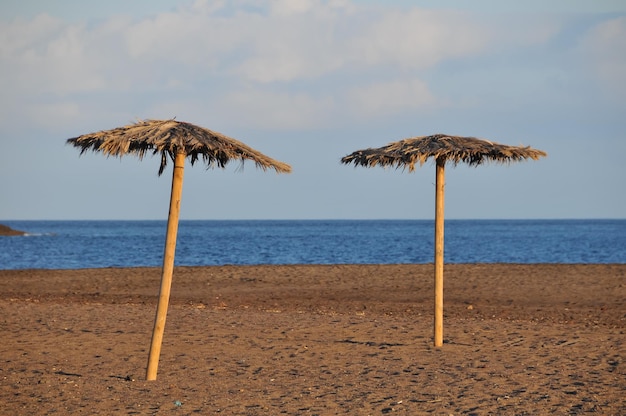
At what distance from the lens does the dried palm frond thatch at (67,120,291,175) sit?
8.87 metres

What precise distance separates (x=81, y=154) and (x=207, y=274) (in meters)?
18.5

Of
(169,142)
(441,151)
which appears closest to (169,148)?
(169,142)

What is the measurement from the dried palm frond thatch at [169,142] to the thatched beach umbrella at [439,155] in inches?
91.0

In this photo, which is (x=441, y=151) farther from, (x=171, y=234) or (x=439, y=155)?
(x=171, y=234)

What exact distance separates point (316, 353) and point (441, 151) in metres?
3.40

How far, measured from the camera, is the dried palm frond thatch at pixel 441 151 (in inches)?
436

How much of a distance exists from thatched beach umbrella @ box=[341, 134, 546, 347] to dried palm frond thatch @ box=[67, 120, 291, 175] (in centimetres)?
231

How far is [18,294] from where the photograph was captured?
21672mm

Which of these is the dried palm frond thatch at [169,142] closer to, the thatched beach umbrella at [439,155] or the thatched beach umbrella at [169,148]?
the thatched beach umbrella at [169,148]

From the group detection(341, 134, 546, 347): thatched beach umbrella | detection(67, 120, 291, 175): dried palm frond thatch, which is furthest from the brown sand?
detection(67, 120, 291, 175): dried palm frond thatch

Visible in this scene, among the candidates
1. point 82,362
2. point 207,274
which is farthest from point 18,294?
point 82,362

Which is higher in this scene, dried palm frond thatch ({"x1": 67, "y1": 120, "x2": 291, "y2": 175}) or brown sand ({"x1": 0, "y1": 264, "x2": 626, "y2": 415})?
dried palm frond thatch ({"x1": 67, "y1": 120, "x2": 291, "y2": 175})

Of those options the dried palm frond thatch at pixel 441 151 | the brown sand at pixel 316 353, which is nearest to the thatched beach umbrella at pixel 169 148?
the brown sand at pixel 316 353

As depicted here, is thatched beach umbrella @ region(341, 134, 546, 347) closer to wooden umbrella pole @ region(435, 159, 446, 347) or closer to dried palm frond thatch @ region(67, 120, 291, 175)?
wooden umbrella pole @ region(435, 159, 446, 347)
